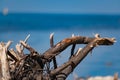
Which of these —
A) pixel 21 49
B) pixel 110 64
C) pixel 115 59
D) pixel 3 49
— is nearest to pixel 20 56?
pixel 21 49

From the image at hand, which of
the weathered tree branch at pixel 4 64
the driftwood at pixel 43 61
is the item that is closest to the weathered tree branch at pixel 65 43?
the driftwood at pixel 43 61

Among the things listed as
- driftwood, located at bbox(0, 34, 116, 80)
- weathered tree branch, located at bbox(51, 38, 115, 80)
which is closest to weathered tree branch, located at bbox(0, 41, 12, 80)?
driftwood, located at bbox(0, 34, 116, 80)

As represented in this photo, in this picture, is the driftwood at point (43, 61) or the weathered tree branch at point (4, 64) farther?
the driftwood at point (43, 61)

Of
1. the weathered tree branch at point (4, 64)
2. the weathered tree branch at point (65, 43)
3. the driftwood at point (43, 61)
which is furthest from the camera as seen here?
the weathered tree branch at point (65, 43)

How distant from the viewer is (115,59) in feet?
69.3

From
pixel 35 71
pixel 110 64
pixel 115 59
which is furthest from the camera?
pixel 115 59

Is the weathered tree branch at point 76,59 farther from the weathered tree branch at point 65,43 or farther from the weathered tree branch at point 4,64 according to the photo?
the weathered tree branch at point 4,64

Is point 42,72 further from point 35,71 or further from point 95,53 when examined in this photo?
point 95,53

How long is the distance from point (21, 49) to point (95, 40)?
1.67 ft

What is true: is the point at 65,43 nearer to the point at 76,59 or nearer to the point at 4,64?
the point at 76,59

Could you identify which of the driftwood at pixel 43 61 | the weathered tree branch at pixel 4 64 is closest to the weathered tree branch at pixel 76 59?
the driftwood at pixel 43 61

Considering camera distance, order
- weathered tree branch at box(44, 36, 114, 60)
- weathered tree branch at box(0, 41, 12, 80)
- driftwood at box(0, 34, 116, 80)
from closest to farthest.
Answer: weathered tree branch at box(0, 41, 12, 80)
driftwood at box(0, 34, 116, 80)
weathered tree branch at box(44, 36, 114, 60)

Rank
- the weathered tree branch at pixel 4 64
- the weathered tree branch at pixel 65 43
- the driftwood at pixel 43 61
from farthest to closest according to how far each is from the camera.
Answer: the weathered tree branch at pixel 65 43
the driftwood at pixel 43 61
the weathered tree branch at pixel 4 64

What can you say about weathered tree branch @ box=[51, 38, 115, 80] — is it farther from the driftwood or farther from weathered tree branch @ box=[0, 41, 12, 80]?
weathered tree branch @ box=[0, 41, 12, 80]
